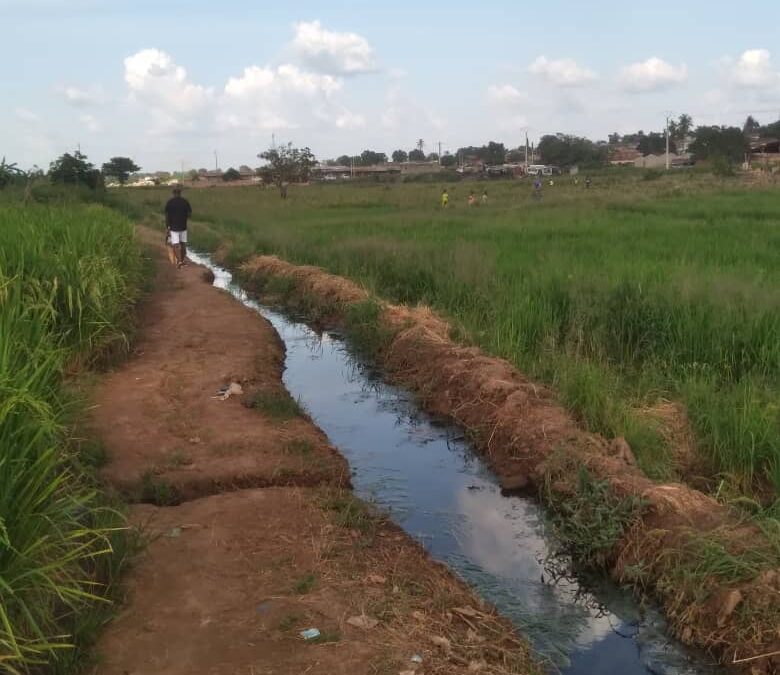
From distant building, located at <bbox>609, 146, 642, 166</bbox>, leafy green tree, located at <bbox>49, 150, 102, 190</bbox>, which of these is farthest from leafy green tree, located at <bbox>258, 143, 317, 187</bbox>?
distant building, located at <bbox>609, 146, 642, 166</bbox>

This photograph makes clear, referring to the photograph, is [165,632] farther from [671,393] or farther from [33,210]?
[33,210]

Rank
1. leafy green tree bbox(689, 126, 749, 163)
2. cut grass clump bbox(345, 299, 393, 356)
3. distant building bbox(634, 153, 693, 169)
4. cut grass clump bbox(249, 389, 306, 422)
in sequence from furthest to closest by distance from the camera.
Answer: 1. distant building bbox(634, 153, 693, 169)
2. leafy green tree bbox(689, 126, 749, 163)
3. cut grass clump bbox(345, 299, 393, 356)
4. cut grass clump bbox(249, 389, 306, 422)

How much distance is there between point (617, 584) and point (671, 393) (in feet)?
7.22

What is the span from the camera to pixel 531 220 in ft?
59.0

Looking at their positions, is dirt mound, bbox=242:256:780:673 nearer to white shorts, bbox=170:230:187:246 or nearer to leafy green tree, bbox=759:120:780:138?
white shorts, bbox=170:230:187:246

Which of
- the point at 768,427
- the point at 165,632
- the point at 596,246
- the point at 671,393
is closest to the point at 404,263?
the point at 596,246

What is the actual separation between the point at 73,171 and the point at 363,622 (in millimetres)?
31588

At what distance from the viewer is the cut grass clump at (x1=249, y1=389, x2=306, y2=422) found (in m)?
6.23

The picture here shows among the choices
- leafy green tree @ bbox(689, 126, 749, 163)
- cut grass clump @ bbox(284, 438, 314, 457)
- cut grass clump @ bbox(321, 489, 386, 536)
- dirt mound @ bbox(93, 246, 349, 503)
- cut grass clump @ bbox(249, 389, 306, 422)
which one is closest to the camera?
cut grass clump @ bbox(321, 489, 386, 536)

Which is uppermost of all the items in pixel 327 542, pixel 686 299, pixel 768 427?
pixel 686 299

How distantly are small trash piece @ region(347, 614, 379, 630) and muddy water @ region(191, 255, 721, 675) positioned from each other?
841mm

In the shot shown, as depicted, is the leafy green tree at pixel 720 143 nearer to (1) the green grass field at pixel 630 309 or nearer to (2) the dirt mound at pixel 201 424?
(1) the green grass field at pixel 630 309

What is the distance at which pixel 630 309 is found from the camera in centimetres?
723

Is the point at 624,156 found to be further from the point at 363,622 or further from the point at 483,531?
the point at 363,622
